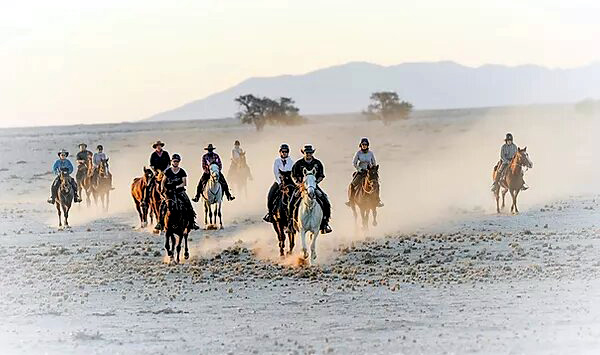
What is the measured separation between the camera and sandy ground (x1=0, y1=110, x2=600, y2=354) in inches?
521

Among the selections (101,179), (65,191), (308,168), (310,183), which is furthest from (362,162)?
(101,179)

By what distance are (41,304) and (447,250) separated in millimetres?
9676

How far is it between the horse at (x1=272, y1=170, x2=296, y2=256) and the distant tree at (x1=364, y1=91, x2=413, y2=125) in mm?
95292

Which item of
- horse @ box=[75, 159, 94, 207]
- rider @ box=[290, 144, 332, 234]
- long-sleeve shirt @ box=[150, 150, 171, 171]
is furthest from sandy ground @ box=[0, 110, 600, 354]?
long-sleeve shirt @ box=[150, 150, 171, 171]

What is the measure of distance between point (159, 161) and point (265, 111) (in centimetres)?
8477

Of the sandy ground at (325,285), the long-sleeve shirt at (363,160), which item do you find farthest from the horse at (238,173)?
the long-sleeve shirt at (363,160)

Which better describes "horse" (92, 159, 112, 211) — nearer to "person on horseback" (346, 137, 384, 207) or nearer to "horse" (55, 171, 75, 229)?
"horse" (55, 171, 75, 229)

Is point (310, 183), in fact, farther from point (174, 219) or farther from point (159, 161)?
point (159, 161)

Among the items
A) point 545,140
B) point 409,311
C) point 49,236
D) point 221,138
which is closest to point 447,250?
point 409,311

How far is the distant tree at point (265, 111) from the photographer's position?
104625 mm

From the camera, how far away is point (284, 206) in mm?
20688

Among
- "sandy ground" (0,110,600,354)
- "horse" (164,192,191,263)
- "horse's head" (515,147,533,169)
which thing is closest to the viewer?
"sandy ground" (0,110,600,354)

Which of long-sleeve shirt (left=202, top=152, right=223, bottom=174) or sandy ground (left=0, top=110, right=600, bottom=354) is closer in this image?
sandy ground (left=0, top=110, right=600, bottom=354)

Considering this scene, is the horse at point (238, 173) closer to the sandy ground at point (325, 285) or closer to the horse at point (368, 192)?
the sandy ground at point (325, 285)
